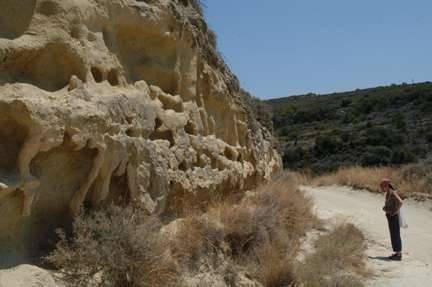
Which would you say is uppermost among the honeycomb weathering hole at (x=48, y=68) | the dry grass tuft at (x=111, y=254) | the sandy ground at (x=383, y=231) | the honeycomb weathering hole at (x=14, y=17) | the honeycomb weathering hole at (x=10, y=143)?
the honeycomb weathering hole at (x=14, y=17)

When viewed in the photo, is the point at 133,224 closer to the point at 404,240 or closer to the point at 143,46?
the point at 143,46

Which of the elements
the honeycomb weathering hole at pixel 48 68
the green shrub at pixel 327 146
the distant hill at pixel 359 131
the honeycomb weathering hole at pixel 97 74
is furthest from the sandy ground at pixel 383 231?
the green shrub at pixel 327 146

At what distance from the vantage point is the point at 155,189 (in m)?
6.76

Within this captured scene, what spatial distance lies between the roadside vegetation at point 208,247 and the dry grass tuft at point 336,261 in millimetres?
15

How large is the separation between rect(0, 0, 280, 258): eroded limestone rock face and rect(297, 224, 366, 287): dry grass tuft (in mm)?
1842

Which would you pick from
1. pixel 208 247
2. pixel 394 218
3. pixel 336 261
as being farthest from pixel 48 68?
pixel 394 218

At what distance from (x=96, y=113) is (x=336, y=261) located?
444 centimetres

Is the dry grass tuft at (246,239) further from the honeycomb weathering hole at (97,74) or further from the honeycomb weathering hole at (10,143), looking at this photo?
the honeycomb weathering hole at (10,143)

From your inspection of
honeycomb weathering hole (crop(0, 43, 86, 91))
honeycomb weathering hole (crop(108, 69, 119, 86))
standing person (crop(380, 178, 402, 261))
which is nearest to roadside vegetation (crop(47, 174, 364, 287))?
standing person (crop(380, 178, 402, 261))

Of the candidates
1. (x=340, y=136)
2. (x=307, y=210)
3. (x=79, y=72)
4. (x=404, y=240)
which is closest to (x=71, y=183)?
(x=79, y=72)

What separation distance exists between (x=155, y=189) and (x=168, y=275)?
4.19ft

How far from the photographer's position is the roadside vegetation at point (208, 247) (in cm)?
536

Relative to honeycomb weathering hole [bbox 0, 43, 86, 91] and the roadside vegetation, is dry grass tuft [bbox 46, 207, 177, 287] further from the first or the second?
→ honeycomb weathering hole [bbox 0, 43, 86, 91]

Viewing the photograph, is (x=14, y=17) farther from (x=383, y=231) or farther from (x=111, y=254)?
(x=383, y=231)
